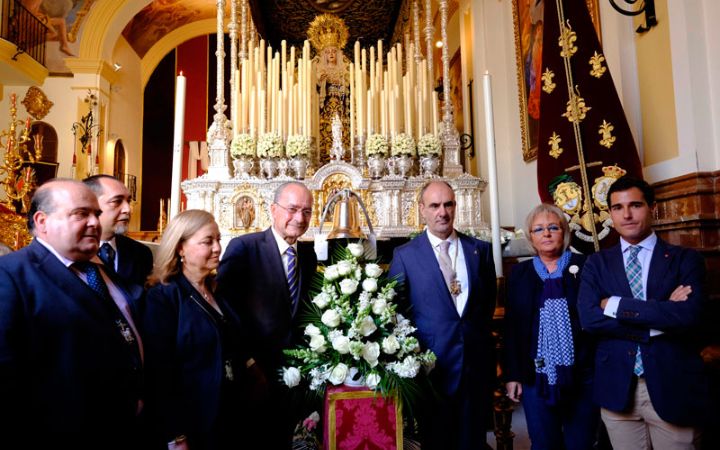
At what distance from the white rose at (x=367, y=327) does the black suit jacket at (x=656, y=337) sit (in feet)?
2.68

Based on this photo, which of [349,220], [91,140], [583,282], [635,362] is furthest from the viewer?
[91,140]

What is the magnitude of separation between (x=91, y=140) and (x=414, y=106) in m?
8.20

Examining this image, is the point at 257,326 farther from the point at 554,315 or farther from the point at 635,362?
the point at 635,362

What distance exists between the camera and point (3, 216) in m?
3.68

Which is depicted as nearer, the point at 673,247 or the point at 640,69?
the point at 673,247

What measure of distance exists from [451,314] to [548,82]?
1.93 meters

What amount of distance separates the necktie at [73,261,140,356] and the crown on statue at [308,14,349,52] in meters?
6.84

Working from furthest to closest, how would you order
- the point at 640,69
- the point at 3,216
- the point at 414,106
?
the point at 414,106 < the point at 3,216 < the point at 640,69

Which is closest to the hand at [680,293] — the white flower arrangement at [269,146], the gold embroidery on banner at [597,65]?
the gold embroidery on banner at [597,65]

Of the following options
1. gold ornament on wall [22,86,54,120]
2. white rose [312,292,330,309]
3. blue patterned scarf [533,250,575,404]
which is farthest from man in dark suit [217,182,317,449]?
gold ornament on wall [22,86,54,120]

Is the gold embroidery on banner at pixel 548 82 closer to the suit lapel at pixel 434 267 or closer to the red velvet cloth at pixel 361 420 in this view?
the suit lapel at pixel 434 267

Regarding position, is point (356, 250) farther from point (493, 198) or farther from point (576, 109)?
point (576, 109)

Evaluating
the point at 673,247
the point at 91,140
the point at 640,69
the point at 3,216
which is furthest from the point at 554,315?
the point at 91,140

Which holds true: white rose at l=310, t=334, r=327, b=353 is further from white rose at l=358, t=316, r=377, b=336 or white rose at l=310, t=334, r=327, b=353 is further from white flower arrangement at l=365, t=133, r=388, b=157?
white flower arrangement at l=365, t=133, r=388, b=157
